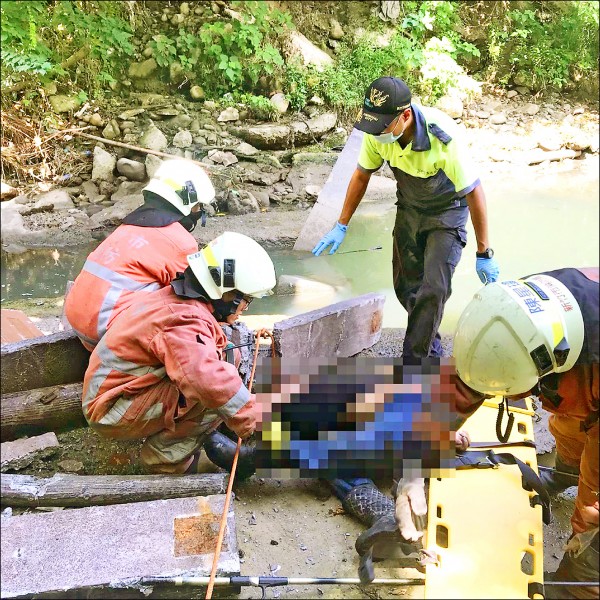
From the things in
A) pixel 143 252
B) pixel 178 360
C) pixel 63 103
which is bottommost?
pixel 178 360

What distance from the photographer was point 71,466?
2775mm

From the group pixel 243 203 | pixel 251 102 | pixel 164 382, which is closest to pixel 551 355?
pixel 164 382

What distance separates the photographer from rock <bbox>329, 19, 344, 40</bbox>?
3053mm

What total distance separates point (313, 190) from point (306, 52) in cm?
94

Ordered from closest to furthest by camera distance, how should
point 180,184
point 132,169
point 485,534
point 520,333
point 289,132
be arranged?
point 520,333 → point 485,534 → point 132,169 → point 180,184 → point 289,132

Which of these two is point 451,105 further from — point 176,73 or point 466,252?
point 176,73

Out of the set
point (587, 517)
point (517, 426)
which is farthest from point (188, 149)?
point (587, 517)

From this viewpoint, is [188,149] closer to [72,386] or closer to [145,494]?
[72,386]

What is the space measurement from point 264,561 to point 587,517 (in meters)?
1.27

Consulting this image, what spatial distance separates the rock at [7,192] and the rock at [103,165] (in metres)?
0.93

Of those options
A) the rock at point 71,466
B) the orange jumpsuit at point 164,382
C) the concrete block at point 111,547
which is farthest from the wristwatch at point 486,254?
the rock at point 71,466

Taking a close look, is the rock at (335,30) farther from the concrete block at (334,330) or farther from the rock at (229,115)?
the concrete block at (334,330)

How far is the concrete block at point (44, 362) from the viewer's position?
8.63 ft

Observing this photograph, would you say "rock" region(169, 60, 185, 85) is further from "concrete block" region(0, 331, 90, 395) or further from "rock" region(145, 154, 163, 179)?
"concrete block" region(0, 331, 90, 395)
